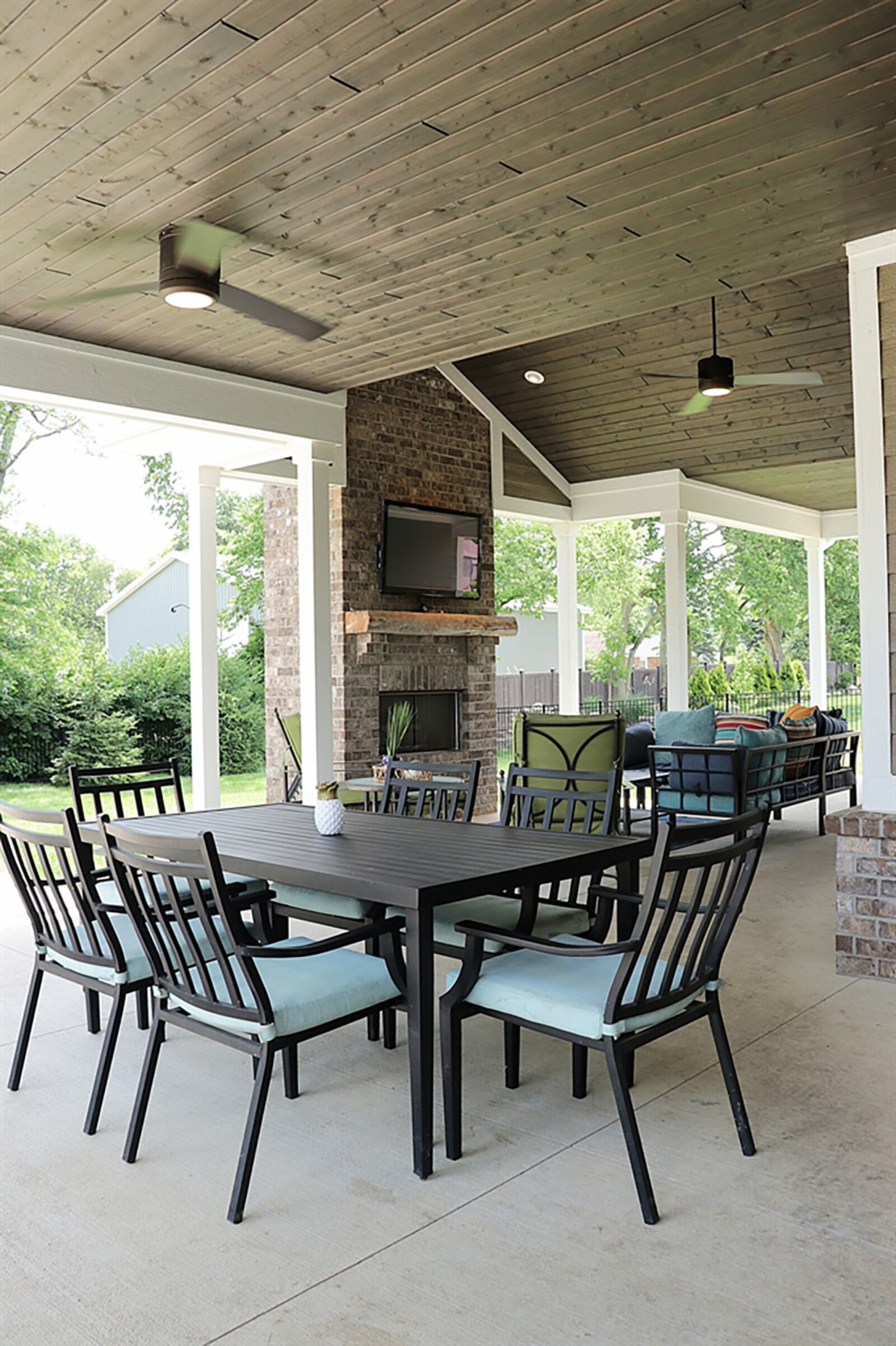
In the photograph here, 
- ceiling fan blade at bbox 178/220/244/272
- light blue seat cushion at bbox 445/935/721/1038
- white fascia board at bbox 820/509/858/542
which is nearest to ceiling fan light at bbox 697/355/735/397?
ceiling fan blade at bbox 178/220/244/272

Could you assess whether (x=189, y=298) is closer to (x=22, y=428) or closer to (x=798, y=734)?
(x=798, y=734)

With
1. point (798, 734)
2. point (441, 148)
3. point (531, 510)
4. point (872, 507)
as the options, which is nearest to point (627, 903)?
point (872, 507)

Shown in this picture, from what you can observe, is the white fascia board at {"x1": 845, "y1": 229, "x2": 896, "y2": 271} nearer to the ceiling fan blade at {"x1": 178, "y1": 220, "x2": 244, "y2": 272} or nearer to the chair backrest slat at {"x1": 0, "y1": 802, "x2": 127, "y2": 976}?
the ceiling fan blade at {"x1": 178, "y1": 220, "x2": 244, "y2": 272}

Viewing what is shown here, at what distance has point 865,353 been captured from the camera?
4461mm

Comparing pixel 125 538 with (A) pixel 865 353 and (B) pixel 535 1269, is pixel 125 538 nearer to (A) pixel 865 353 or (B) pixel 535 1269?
(A) pixel 865 353

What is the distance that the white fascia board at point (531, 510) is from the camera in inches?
380

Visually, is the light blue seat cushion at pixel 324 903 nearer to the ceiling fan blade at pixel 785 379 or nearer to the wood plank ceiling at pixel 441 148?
the wood plank ceiling at pixel 441 148

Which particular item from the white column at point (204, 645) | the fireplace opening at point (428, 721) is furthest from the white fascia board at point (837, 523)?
the white column at point (204, 645)

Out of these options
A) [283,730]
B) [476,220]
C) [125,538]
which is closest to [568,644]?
[283,730]

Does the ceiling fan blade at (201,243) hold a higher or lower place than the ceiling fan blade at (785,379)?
lower

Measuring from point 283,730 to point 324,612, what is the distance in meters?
1.63

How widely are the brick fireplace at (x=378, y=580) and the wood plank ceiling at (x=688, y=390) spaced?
776 millimetres

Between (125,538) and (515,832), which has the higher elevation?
(125,538)

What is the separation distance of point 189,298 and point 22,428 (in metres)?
13.0
